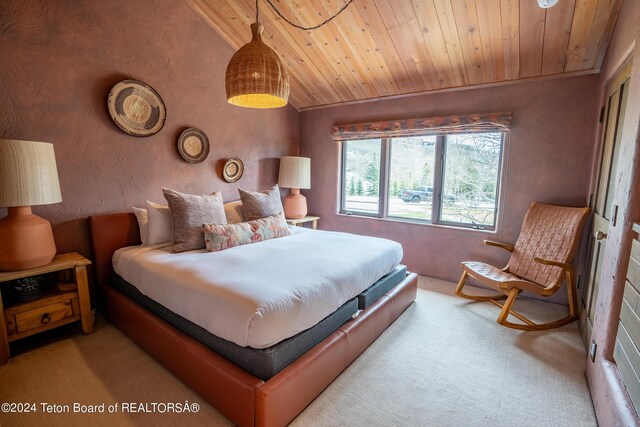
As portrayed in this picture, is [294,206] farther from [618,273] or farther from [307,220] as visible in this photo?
[618,273]

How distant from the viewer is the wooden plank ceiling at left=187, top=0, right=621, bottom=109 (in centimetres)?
246

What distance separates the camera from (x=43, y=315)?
2.19 meters

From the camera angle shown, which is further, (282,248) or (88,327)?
(282,248)

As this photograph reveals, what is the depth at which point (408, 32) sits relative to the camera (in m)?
2.87

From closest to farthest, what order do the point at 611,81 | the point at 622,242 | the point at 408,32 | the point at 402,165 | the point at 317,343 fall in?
the point at 622,242
the point at 317,343
the point at 611,81
the point at 408,32
the point at 402,165

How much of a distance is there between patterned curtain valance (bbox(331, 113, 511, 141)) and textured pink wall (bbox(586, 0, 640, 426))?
A: 1314 mm

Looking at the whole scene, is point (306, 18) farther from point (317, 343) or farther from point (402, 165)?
point (317, 343)

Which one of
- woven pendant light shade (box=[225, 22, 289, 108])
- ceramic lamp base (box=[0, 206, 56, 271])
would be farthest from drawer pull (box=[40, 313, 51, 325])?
woven pendant light shade (box=[225, 22, 289, 108])

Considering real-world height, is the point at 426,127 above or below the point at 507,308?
above

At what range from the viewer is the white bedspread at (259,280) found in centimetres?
153

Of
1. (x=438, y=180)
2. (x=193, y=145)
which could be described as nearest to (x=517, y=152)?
(x=438, y=180)

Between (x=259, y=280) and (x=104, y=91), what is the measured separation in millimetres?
2305

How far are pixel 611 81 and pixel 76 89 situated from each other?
439 centimetres

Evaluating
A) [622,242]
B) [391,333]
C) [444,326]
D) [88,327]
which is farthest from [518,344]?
[88,327]
